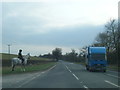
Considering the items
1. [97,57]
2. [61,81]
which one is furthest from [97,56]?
[61,81]

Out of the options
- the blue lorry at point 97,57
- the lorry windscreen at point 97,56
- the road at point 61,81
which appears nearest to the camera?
the road at point 61,81

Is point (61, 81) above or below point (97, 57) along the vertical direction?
below

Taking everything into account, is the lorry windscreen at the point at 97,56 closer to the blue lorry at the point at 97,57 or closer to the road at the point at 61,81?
the blue lorry at the point at 97,57

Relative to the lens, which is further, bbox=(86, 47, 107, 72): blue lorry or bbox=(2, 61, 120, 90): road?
bbox=(86, 47, 107, 72): blue lorry

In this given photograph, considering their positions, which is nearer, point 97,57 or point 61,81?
point 61,81

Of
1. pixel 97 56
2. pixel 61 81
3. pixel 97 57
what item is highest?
pixel 97 56

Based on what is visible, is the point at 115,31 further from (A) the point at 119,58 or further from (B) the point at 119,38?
(A) the point at 119,58

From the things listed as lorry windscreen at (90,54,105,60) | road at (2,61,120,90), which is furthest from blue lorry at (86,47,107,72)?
road at (2,61,120,90)

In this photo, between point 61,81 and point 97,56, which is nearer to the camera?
point 61,81

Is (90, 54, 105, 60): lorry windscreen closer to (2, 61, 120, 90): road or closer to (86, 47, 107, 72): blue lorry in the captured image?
(86, 47, 107, 72): blue lorry

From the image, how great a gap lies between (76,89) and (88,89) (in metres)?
0.69

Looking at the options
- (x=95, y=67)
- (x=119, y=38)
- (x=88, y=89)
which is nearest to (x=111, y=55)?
(x=119, y=38)

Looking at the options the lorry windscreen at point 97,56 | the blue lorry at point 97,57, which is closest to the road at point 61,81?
the blue lorry at point 97,57

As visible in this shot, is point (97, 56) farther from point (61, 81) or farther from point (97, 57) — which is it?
point (61, 81)
